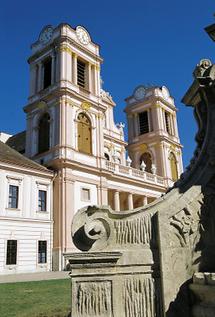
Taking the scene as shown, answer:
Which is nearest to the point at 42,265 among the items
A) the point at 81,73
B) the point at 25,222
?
the point at 25,222

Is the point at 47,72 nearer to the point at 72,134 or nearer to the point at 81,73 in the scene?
the point at 81,73

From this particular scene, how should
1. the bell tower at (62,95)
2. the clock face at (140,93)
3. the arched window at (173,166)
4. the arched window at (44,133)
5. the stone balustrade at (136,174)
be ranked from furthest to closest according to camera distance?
1. the clock face at (140,93)
2. the arched window at (173,166)
3. the stone balustrade at (136,174)
4. the arched window at (44,133)
5. the bell tower at (62,95)

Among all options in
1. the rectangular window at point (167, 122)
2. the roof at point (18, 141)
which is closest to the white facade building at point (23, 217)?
the roof at point (18, 141)

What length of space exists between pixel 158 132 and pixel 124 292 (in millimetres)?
41406

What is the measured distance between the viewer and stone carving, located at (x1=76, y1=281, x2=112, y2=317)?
344cm

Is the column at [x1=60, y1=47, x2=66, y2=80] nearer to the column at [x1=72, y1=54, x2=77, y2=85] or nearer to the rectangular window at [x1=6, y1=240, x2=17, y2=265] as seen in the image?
the column at [x1=72, y1=54, x2=77, y2=85]

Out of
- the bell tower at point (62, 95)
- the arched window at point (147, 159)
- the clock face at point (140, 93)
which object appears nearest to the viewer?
the bell tower at point (62, 95)

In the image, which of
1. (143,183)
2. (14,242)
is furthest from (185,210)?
Answer: (143,183)

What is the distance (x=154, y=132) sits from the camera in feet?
147

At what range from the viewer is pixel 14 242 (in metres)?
24.0

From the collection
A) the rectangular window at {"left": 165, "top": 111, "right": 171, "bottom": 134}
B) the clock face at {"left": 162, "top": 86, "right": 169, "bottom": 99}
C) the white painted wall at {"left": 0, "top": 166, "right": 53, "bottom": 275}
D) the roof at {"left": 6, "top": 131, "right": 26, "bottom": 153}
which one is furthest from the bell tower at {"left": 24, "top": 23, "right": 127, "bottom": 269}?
the clock face at {"left": 162, "top": 86, "right": 169, "bottom": 99}

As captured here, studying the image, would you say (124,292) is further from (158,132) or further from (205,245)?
(158,132)

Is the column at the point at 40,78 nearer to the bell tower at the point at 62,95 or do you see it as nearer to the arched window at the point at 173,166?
the bell tower at the point at 62,95

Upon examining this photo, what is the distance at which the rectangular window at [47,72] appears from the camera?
109ft
